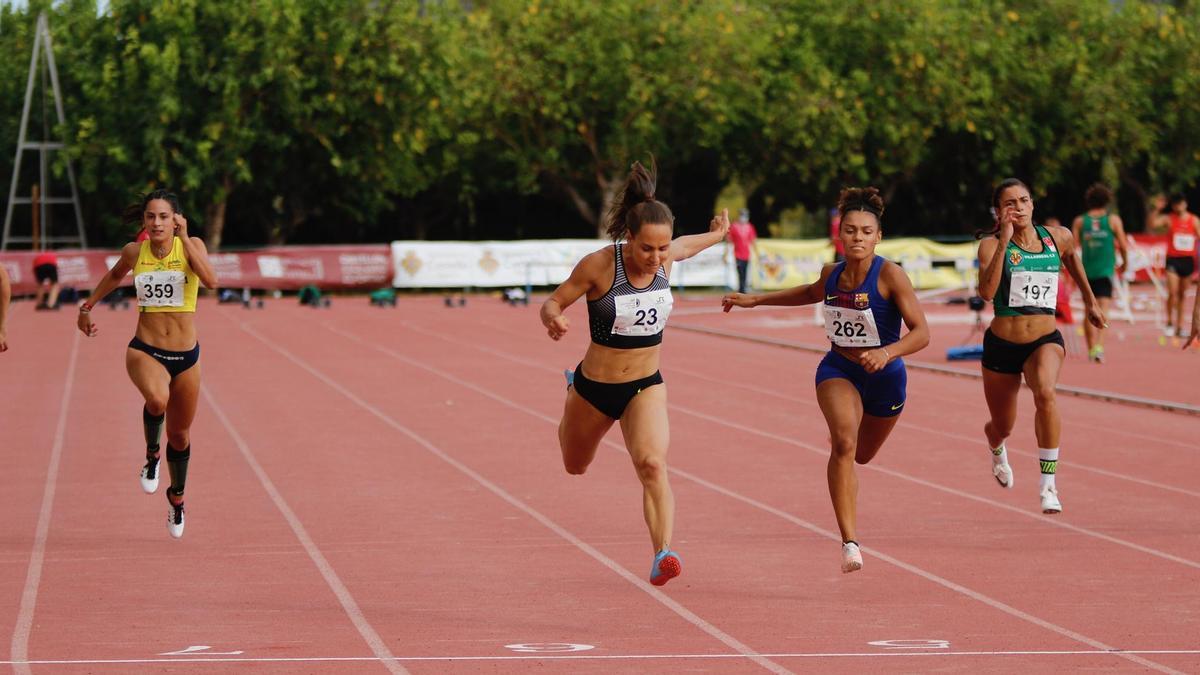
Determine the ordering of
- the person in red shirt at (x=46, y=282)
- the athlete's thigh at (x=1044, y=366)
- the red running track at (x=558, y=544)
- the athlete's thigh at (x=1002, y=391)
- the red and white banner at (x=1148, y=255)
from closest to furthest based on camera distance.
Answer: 1. the red running track at (x=558, y=544)
2. the athlete's thigh at (x=1044, y=366)
3. the athlete's thigh at (x=1002, y=391)
4. the person in red shirt at (x=46, y=282)
5. the red and white banner at (x=1148, y=255)

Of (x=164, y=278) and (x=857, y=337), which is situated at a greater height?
(x=164, y=278)

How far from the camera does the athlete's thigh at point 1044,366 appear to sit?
9344mm

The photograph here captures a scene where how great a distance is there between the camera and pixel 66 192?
41.2 m

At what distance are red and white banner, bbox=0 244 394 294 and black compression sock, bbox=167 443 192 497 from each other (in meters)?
25.1

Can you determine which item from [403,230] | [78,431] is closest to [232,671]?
[78,431]

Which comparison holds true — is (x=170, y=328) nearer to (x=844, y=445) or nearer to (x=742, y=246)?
(x=844, y=445)

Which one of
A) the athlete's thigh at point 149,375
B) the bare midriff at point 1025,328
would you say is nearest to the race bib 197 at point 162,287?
the athlete's thigh at point 149,375

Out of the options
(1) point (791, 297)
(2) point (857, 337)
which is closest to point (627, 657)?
(2) point (857, 337)

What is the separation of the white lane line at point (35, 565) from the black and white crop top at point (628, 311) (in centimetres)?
266

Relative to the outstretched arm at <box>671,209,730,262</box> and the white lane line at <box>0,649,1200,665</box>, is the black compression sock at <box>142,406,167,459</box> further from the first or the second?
the outstretched arm at <box>671,209,730,262</box>

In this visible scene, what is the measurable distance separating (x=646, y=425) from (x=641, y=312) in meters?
0.49

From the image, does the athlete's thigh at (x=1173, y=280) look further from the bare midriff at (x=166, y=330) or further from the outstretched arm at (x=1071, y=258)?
the bare midriff at (x=166, y=330)

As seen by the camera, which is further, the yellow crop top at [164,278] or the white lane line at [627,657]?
the yellow crop top at [164,278]

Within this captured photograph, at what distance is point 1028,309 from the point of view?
9.49m
